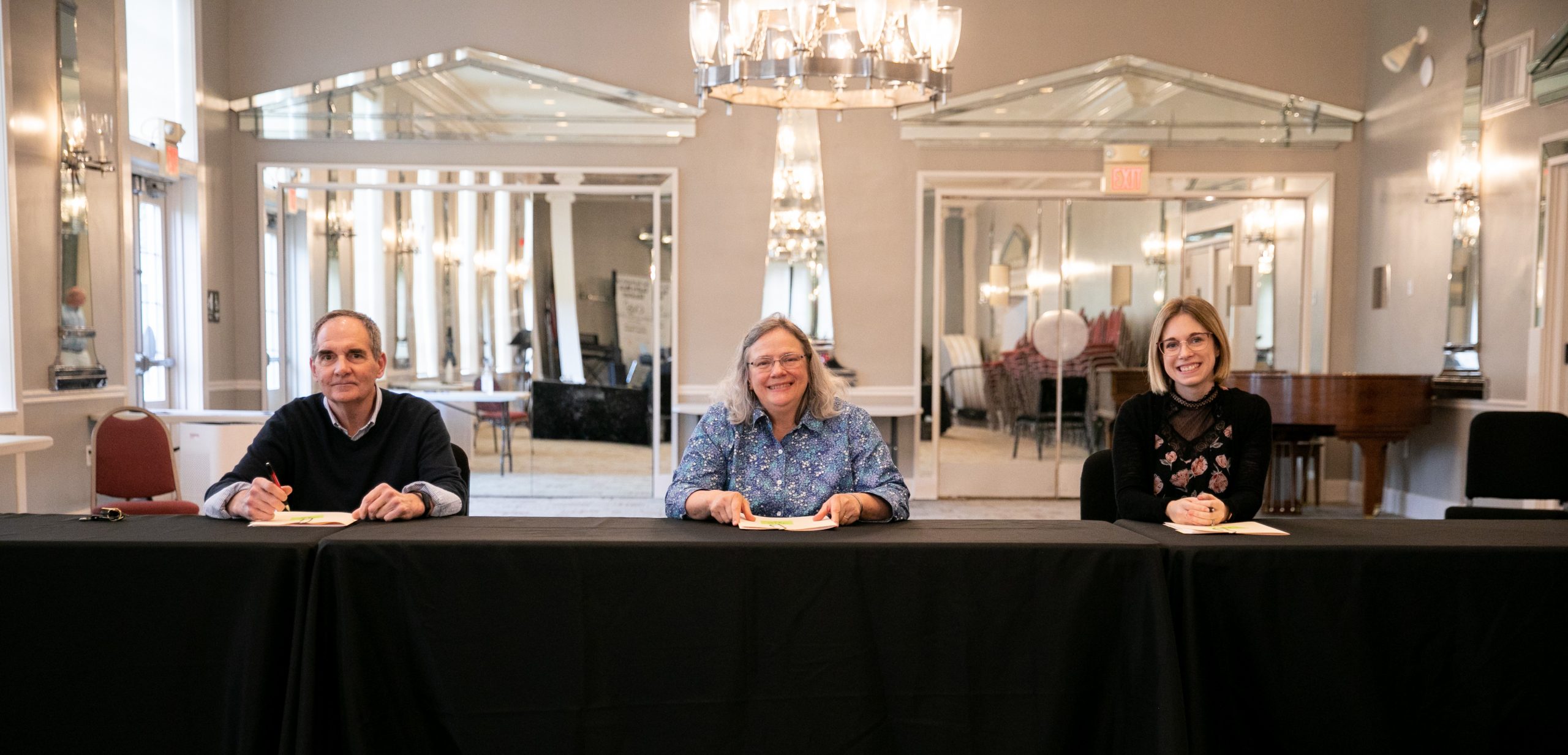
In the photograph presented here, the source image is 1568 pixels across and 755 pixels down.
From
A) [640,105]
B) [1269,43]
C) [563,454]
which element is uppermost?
[1269,43]

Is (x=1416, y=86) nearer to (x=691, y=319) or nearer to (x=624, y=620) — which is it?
(x=691, y=319)

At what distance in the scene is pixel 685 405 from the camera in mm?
7551

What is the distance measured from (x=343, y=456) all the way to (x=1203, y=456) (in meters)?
2.20

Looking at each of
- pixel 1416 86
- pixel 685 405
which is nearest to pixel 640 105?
pixel 685 405

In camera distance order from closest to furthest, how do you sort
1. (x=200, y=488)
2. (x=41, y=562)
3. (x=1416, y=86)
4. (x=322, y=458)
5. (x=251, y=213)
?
(x=41, y=562) < (x=322, y=458) < (x=200, y=488) < (x=1416, y=86) < (x=251, y=213)

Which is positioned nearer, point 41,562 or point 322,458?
point 41,562

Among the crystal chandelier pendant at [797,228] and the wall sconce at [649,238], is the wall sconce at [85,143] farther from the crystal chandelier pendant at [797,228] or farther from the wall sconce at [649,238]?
the crystal chandelier pendant at [797,228]

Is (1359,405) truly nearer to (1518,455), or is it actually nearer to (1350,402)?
(1350,402)

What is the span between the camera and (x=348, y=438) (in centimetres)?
266

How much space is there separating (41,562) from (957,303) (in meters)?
6.42

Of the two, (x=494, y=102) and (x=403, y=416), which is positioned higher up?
(x=494, y=102)

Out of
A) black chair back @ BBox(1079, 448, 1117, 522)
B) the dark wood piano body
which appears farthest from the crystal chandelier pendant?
black chair back @ BBox(1079, 448, 1117, 522)

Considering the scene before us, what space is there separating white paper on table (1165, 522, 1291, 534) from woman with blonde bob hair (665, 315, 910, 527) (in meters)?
0.64

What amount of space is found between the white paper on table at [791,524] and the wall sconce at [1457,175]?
19.4ft
